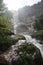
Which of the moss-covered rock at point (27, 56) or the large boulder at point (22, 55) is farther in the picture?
the moss-covered rock at point (27, 56)

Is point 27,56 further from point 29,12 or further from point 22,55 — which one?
point 29,12

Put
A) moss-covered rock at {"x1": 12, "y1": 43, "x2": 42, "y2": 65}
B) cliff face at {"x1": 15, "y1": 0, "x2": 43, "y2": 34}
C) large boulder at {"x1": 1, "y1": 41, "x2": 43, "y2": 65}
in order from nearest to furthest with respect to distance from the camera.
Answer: large boulder at {"x1": 1, "y1": 41, "x2": 43, "y2": 65}, moss-covered rock at {"x1": 12, "y1": 43, "x2": 42, "y2": 65}, cliff face at {"x1": 15, "y1": 0, "x2": 43, "y2": 34}

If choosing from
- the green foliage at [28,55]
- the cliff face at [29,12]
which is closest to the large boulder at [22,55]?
the green foliage at [28,55]

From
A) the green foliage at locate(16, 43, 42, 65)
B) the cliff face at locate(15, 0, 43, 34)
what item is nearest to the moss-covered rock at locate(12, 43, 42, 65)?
the green foliage at locate(16, 43, 42, 65)

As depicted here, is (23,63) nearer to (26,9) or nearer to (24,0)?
(26,9)

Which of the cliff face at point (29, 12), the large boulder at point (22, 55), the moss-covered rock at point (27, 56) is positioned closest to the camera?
the large boulder at point (22, 55)

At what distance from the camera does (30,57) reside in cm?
1119

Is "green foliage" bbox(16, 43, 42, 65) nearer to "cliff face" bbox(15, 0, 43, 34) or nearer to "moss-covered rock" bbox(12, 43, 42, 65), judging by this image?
"moss-covered rock" bbox(12, 43, 42, 65)

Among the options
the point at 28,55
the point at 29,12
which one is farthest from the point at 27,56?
the point at 29,12

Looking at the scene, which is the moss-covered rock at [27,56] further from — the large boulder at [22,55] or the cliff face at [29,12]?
the cliff face at [29,12]

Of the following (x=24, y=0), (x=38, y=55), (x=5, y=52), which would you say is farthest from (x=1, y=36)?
(x=24, y=0)

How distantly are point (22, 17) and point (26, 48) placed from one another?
3117 cm

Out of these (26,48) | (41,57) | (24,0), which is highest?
(24,0)

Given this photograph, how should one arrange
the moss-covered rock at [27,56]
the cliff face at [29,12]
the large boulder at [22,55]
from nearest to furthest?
the large boulder at [22,55] → the moss-covered rock at [27,56] → the cliff face at [29,12]
